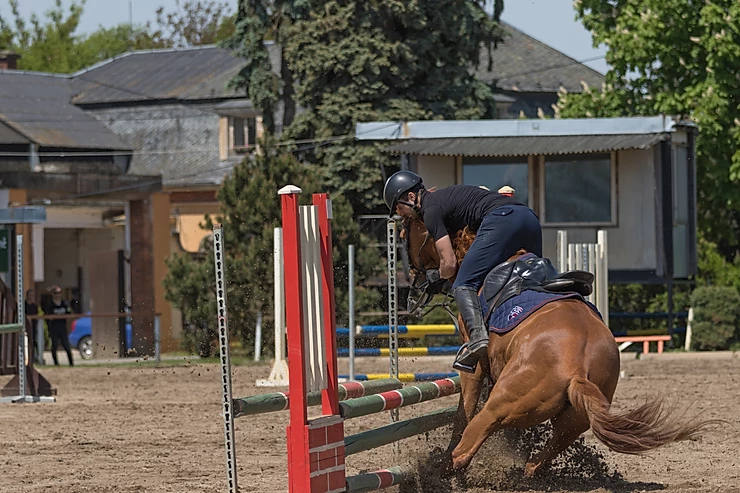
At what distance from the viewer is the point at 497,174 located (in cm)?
2280

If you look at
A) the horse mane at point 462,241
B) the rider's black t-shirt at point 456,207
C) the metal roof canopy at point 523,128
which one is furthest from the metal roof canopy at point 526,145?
the rider's black t-shirt at point 456,207

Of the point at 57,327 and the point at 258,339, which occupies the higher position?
the point at 57,327

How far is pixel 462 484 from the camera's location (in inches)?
288

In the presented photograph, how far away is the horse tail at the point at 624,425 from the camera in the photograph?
640 cm

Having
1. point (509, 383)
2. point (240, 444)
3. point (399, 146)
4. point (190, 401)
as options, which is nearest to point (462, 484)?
point (509, 383)

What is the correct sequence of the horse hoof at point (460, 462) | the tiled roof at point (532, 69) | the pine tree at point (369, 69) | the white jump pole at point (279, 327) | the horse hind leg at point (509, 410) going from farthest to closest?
the tiled roof at point (532, 69) < the pine tree at point (369, 69) < the white jump pole at point (279, 327) < the horse hoof at point (460, 462) < the horse hind leg at point (509, 410)

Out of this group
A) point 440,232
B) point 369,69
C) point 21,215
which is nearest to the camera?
point 440,232

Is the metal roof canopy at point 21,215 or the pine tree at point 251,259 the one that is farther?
the pine tree at point 251,259

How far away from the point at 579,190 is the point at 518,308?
15.8m

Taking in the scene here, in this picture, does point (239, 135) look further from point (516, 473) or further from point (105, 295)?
point (516, 473)

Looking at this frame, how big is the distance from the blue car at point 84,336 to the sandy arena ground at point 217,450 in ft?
38.1

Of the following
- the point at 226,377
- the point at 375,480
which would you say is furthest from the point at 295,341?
the point at 375,480

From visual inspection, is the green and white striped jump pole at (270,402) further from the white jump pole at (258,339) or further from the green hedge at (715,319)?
the green hedge at (715,319)

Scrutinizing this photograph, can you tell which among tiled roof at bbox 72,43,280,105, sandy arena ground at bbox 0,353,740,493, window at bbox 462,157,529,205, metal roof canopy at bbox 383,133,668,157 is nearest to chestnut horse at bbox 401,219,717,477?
sandy arena ground at bbox 0,353,740,493
